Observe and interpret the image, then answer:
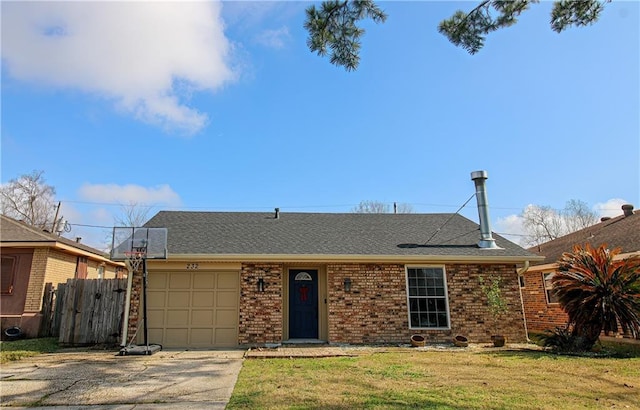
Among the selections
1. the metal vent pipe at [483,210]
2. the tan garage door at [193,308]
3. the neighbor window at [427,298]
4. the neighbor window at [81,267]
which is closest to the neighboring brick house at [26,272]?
the neighbor window at [81,267]

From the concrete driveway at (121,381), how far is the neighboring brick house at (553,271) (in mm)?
10339

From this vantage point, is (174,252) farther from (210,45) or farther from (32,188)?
(32,188)

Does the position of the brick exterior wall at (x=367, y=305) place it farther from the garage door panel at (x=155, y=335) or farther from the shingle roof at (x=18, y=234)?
the shingle roof at (x=18, y=234)

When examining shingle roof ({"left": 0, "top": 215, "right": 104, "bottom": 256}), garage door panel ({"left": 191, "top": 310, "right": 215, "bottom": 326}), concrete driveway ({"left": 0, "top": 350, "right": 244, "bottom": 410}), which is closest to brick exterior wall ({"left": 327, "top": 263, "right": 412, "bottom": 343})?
concrete driveway ({"left": 0, "top": 350, "right": 244, "bottom": 410})

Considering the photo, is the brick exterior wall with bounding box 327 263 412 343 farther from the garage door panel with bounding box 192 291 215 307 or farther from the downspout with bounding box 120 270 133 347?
the downspout with bounding box 120 270 133 347

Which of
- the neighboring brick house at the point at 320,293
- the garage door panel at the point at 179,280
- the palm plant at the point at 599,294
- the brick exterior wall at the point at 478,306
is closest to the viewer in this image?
the palm plant at the point at 599,294

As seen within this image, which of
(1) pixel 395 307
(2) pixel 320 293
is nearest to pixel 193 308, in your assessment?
(2) pixel 320 293

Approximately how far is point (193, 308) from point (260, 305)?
1.78 meters

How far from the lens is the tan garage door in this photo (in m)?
9.97

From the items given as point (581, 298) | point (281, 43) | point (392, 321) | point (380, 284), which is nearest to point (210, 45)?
point (281, 43)

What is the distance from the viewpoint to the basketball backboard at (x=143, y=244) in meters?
9.49

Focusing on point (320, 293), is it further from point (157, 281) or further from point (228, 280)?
point (157, 281)

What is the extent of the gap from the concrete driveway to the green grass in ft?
1.17

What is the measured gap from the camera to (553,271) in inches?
Answer: 506
